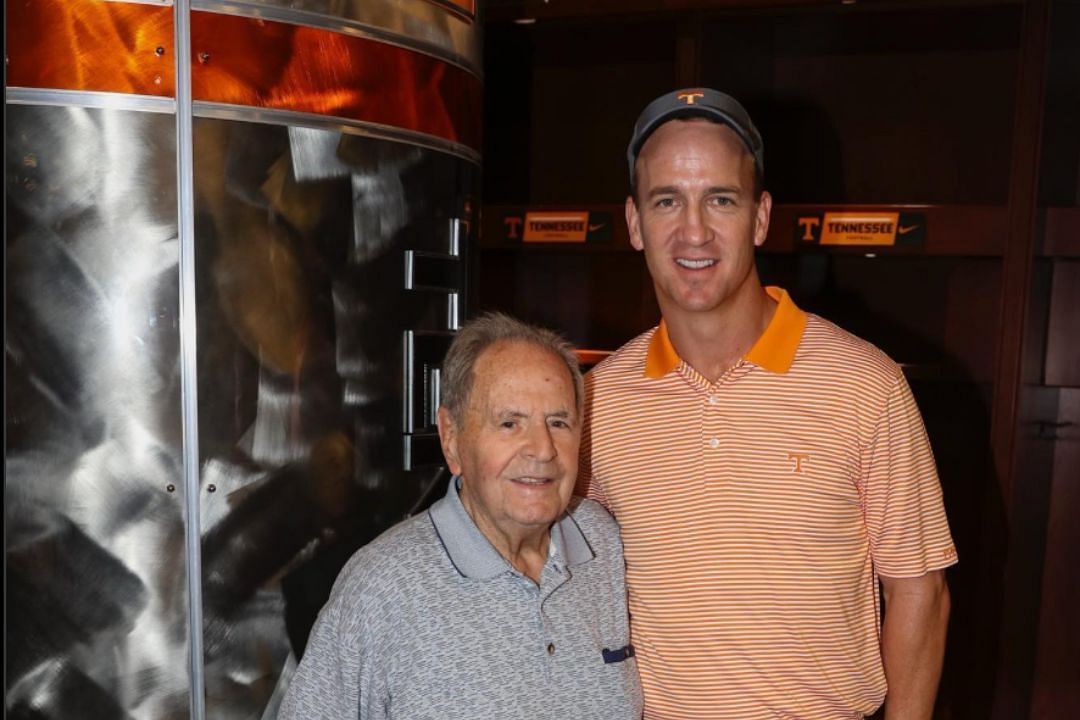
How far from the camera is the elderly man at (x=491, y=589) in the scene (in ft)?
4.64

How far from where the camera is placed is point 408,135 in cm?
196

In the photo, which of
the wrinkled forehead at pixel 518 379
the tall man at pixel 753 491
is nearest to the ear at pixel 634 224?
the tall man at pixel 753 491

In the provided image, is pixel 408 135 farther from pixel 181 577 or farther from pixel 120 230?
pixel 181 577

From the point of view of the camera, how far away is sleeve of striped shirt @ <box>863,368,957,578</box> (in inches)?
60.8

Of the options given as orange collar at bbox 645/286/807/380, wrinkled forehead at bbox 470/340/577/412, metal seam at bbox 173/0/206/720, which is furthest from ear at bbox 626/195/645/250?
metal seam at bbox 173/0/206/720

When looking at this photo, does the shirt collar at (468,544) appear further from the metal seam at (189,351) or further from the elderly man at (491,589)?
the metal seam at (189,351)

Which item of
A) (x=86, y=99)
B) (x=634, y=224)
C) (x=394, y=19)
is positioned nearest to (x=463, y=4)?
(x=394, y=19)

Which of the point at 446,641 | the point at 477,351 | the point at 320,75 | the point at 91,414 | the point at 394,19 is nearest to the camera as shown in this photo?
the point at 446,641

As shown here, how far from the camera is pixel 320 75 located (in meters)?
1.80

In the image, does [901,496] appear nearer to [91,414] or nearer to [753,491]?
[753,491]

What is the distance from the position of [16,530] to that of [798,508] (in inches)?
45.4

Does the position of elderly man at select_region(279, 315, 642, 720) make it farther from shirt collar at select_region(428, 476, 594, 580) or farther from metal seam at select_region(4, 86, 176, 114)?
metal seam at select_region(4, 86, 176, 114)

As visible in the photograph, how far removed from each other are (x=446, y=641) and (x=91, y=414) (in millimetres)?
670

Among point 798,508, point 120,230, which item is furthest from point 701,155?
point 120,230
